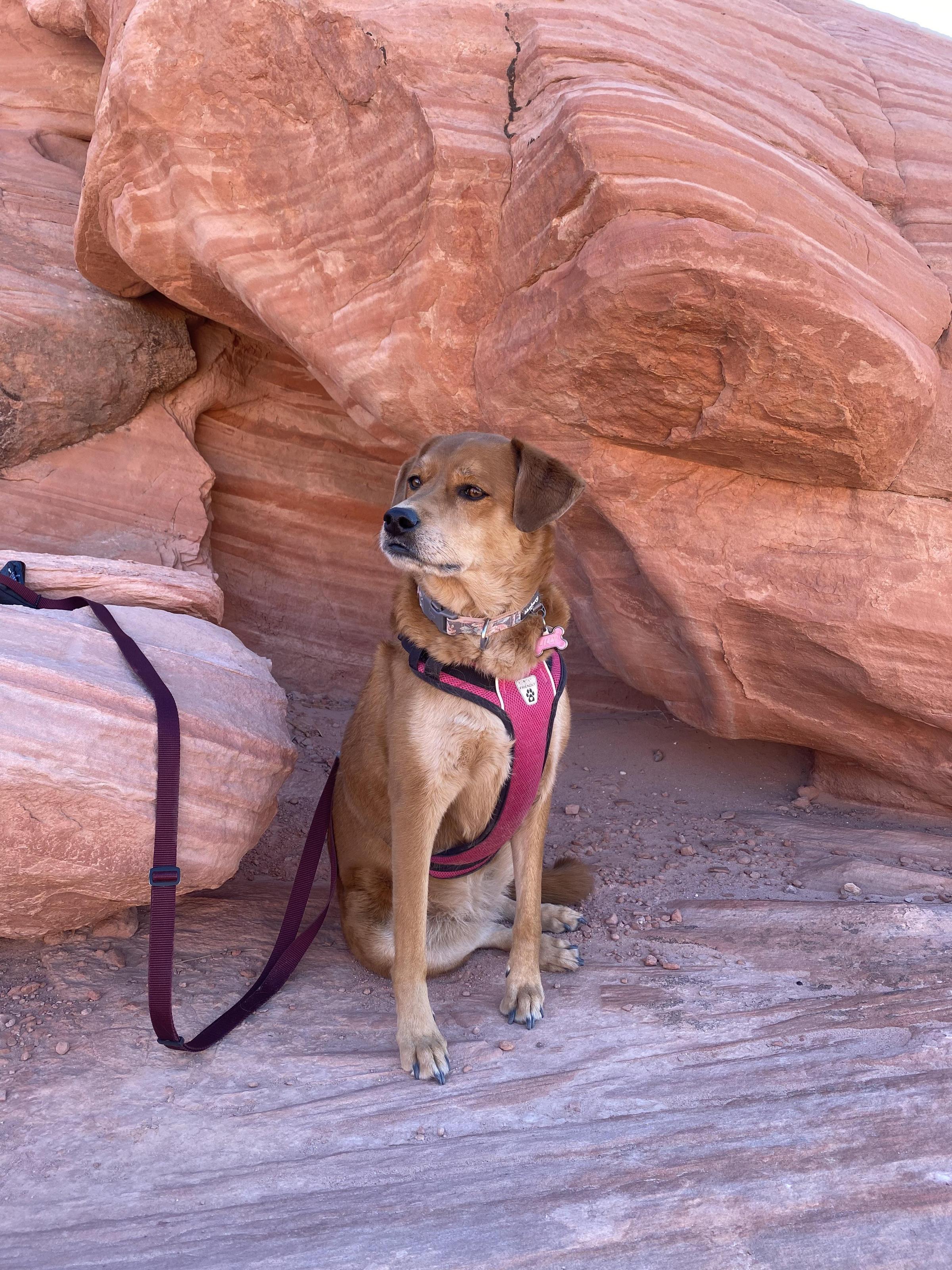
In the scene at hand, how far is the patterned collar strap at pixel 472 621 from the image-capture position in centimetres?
332

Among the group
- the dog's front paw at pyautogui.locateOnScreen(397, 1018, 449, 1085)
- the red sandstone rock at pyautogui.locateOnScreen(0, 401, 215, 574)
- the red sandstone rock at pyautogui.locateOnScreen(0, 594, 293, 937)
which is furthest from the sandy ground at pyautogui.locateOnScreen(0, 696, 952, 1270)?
the red sandstone rock at pyautogui.locateOnScreen(0, 401, 215, 574)

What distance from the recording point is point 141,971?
3486mm

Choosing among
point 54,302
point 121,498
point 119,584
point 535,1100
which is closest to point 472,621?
point 535,1100

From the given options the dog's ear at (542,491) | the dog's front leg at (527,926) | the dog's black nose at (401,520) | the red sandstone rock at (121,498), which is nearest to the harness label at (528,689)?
the dog's front leg at (527,926)

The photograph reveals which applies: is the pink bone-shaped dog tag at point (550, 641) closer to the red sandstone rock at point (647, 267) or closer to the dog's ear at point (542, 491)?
the dog's ear at point (542, 491)

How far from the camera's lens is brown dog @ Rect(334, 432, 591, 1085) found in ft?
10.5

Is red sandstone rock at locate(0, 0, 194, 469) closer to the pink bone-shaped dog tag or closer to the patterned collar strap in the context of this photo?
the patterned collar strap

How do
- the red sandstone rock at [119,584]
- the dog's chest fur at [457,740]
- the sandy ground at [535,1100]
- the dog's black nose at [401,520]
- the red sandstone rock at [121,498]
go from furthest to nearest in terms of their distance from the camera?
1. the red sandstone rock at [121,498]
2. the red sandstone rock at [119,584]
3. the dog's chest fur at [457,740]
4. the dog's black nose at [401,520]
5. the sandy ground at [535,1100]

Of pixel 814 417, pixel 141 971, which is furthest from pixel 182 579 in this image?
pixel 814 417

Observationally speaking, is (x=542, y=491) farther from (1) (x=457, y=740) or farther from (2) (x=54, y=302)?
(2) (x=54, y=302)

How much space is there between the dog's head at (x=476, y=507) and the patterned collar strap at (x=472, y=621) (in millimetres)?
167

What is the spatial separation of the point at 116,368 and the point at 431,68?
2697 mm

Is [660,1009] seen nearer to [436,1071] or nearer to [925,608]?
[436,1071]

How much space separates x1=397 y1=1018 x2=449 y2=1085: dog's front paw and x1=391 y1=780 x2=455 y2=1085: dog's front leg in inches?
1.5
